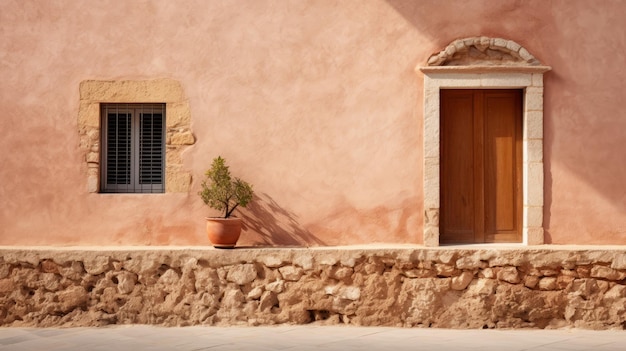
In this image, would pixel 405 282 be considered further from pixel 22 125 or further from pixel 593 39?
pixel 22 125

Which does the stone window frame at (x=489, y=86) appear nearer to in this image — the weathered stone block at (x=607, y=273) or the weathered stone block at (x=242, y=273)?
the weathered stone block at (x=607, y=273)

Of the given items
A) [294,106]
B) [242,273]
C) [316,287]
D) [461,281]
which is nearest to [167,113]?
[294,106]

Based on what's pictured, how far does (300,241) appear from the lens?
663 centimetres

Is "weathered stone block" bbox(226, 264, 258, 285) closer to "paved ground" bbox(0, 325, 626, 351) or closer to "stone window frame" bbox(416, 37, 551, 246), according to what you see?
"paved ground" bbox(0, 325, 626, 351)

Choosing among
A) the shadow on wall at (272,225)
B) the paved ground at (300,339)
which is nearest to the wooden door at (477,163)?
the paved ground at (300,339)

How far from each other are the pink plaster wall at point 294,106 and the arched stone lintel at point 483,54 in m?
0.11

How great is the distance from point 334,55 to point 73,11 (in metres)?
2.72

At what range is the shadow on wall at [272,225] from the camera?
6633 mm

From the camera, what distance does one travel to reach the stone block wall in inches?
244

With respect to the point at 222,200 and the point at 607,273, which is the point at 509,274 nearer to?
the point at 607,273

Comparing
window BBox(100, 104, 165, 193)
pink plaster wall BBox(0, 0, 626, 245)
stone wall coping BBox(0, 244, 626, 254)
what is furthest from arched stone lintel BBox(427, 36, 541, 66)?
window BBox(100, 104, 165, 193)

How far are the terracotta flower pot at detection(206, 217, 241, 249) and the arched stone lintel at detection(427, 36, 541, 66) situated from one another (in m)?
2.49

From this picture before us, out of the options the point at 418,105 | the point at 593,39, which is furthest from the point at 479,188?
the point at 593,39

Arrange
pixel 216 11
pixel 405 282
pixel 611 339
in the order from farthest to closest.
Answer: pixel 216 11, pixel 405 282, pixel 611 339
